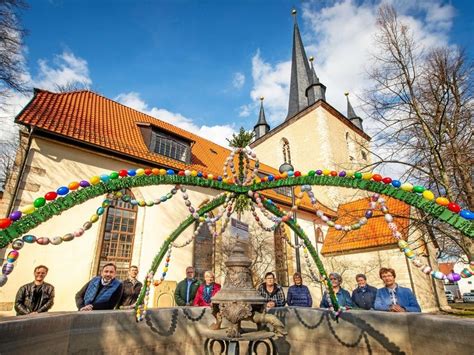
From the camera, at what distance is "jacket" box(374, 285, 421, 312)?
13.0 feet

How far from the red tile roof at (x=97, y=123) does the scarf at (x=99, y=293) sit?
6.20 metres

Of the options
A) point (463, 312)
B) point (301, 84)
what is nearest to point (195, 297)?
point (463, 312)

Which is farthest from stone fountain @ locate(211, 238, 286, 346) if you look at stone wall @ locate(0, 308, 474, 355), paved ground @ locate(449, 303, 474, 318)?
paved ground @ locate(449, 303, 474, 318)

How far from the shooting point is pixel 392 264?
1337 cm

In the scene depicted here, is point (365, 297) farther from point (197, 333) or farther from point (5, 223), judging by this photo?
point (5, 223)

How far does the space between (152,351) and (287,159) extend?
72.2 feet

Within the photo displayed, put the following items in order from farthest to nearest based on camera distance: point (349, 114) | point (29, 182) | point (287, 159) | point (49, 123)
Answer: point (349, 114)
point (287, 159)
point (49, 123)
point (29, 182)

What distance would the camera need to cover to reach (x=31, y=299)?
413 centimetres

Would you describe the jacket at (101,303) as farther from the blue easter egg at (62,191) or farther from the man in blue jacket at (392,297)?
the man in blue jacket at (392,297)

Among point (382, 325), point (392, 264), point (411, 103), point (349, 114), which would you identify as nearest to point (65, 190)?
point (382, 325)

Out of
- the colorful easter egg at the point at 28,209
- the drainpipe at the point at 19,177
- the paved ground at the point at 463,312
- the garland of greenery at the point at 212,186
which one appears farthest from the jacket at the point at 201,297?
the paved ground at the point at 463,312

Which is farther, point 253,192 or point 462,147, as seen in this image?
point 462,147

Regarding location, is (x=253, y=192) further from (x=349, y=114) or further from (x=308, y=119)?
(x=349, y=114)

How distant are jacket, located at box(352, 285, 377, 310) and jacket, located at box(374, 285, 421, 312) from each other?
79 centimetres
